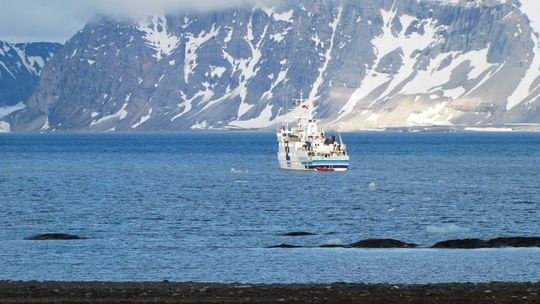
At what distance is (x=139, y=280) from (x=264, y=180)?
9354cm

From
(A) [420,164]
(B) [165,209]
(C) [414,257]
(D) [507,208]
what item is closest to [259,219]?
(B) [165,209]

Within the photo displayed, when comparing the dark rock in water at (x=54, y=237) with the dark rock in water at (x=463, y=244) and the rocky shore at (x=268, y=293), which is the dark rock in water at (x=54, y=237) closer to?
the dark rock in water at (x=463, y=244)

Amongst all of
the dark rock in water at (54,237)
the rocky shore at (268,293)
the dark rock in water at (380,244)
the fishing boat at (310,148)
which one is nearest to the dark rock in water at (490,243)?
the dark rock in water at (380,244)

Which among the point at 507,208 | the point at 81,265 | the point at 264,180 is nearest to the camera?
the point at 81,265

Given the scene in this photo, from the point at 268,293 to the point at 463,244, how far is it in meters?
23.8

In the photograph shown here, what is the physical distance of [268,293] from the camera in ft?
129

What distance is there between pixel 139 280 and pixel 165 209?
1794 inches

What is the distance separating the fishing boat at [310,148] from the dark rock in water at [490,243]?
95.5 metres

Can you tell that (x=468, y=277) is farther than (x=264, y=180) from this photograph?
No

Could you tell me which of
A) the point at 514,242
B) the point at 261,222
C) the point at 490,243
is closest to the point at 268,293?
the point at 490,243

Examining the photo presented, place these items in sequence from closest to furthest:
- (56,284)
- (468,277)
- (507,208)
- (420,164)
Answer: (56,284)
(468,277)
(507,208)
(420,164)

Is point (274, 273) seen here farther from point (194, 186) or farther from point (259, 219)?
point (194, 186)

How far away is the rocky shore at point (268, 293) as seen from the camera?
37.3m

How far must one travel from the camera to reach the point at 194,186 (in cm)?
12900
